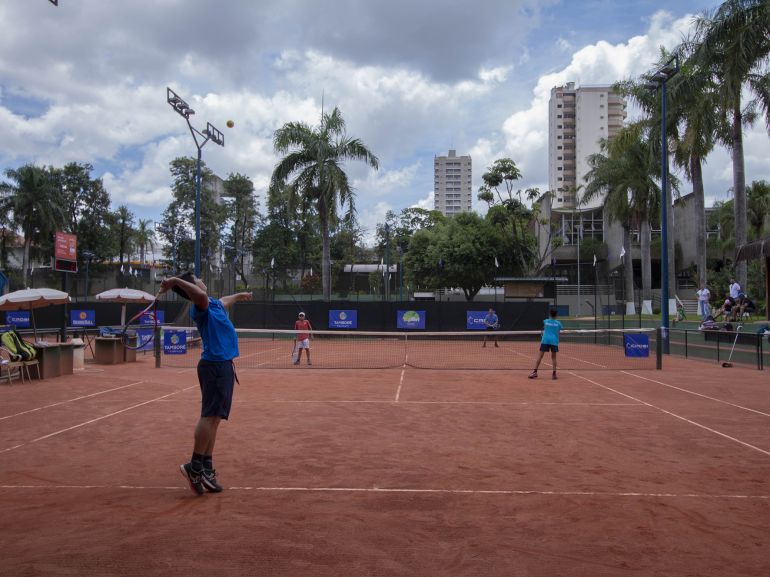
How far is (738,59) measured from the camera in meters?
21.6

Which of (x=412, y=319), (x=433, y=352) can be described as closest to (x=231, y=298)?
(x=433, y=352)

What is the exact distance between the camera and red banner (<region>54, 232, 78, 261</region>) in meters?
16.7

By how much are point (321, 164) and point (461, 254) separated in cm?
1880

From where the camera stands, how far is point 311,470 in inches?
234

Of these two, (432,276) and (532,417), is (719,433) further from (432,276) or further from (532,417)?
(432,276)

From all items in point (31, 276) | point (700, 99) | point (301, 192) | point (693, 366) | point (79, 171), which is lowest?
point (693, 366)

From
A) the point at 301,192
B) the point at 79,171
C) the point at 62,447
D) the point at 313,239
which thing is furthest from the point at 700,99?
the point at 79,171

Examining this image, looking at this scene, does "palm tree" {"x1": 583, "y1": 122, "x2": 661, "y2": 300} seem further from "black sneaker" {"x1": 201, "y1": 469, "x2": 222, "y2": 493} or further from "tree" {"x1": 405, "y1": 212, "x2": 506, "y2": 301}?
"black sneaker" {"x1": 201, "y1": 469, "x2": 222, "y2": 493}

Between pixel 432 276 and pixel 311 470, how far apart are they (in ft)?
140

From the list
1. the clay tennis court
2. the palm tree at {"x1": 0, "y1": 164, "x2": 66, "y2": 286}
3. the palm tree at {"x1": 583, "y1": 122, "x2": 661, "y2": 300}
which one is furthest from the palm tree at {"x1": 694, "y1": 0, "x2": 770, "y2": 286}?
the palm tree at {"x1": 0, "y1": 164, "x2": 66, "y2": 286}

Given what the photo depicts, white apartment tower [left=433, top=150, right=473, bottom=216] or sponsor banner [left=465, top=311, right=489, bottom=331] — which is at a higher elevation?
white apartment tower [left=433, top=150, right=473, bottom=216]

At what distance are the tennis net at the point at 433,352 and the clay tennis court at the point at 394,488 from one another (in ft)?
20.3

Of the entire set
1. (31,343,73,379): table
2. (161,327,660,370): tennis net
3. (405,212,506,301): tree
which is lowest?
(161,327,660,370): tennis net

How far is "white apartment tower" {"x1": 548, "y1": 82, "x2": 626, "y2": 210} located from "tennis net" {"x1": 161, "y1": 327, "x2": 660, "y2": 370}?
242 ft
